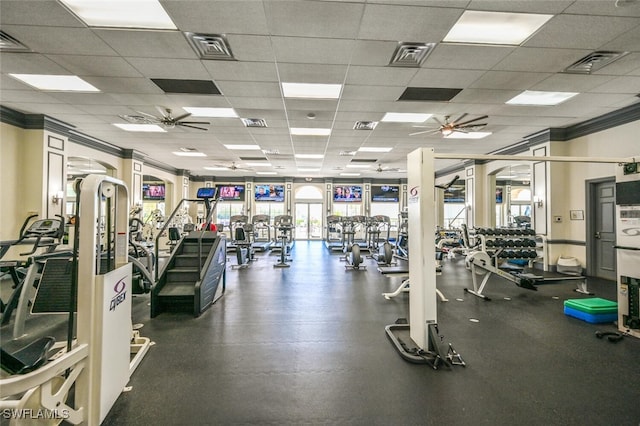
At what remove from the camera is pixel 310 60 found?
3578mm

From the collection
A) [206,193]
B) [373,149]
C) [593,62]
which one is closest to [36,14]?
[206,193]

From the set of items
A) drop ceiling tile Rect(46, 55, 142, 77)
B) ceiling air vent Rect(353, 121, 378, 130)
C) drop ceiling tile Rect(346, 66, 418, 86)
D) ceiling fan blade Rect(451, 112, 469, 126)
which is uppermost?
drop ceiling tile Rect(46, 55, 142, 77)

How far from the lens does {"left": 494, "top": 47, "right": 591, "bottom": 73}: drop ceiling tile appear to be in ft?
11.0

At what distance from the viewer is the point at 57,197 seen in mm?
5934

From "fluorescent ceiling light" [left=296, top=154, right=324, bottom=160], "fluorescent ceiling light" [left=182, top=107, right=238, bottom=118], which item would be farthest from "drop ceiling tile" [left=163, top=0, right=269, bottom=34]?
"fluorescent ceiling light" [left=296, top=154, right=324, bottom=160]

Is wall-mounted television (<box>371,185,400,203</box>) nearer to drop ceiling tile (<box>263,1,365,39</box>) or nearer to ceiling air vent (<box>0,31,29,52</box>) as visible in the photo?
drop ceiling tile (<box>263,1,365,39</box>)

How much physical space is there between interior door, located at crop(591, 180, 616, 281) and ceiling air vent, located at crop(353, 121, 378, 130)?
495 cm

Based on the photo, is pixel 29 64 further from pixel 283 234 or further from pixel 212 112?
pixel 283 234

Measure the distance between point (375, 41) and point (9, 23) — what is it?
3.99 meters

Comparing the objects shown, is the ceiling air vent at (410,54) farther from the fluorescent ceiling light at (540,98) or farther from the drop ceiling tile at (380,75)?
the fluorescent ceiling light at (540,98)

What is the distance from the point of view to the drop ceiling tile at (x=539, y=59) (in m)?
3.36

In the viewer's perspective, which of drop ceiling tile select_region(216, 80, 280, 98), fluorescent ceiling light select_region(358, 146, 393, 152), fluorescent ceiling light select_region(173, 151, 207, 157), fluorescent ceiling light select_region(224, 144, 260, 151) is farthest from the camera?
fluorescent ceiling light select_region(173, 151, 207, 157)

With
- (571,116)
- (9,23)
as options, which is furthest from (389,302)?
(9,23)

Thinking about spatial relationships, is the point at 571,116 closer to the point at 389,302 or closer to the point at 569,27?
the point at 569,27
